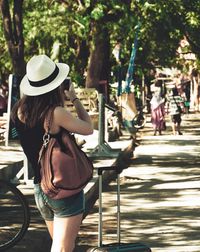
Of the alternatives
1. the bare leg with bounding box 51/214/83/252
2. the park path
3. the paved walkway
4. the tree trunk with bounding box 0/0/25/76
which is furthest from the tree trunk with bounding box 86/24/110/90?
the bare leg with bounding box 51/214/83/252

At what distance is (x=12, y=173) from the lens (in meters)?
12.7

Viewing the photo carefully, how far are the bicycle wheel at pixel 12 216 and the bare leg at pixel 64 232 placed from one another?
2.68m

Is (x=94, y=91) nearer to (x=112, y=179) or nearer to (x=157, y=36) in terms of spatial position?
(x=112, y=179)

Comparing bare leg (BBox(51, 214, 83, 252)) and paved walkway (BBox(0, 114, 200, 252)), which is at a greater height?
bare leg (BBox(51, 214, 83, 252))

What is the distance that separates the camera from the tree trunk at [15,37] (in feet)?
59.8

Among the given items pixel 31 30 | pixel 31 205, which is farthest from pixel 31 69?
pixel 31 30

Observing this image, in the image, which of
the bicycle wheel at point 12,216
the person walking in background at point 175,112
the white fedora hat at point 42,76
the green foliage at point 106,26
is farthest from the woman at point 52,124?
the person walking in background at point 175,112

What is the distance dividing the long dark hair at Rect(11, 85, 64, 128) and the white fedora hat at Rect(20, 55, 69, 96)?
0.13ft

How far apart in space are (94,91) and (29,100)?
20.2 m

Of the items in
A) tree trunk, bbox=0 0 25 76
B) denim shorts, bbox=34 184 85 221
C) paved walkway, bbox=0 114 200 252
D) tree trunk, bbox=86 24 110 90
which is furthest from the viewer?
tree trunk, bbox=86 24 110 90

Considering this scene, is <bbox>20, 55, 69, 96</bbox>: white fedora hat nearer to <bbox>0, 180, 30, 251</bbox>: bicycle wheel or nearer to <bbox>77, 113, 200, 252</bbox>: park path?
<bbox>0, 180, 30, 251</bbox>: bicycle wheel

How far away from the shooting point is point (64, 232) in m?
4.61

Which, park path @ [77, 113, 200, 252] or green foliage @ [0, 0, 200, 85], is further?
green foliage @ [0, 0, 200, 85]

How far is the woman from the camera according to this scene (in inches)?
180
